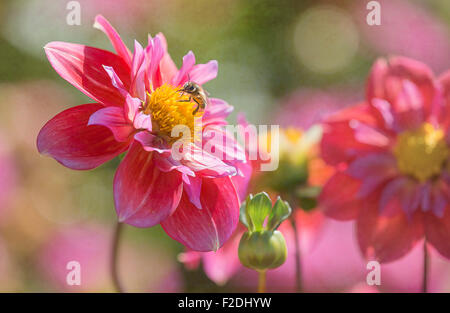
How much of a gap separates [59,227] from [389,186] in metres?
0.49

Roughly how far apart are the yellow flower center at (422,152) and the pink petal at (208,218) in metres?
0.22

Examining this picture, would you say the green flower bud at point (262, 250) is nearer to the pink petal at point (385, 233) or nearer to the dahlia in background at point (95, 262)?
the pink petal at point (385, 233)

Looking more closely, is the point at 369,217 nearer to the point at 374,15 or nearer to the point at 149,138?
the point at 149,138

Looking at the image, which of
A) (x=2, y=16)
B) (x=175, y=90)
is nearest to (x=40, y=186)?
(x=2, y=16)

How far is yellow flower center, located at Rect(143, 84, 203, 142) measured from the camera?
43 cm

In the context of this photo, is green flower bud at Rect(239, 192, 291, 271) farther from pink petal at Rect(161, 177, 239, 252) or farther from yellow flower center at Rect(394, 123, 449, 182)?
yellow flower center at Rect(394, 123, 449, 182)

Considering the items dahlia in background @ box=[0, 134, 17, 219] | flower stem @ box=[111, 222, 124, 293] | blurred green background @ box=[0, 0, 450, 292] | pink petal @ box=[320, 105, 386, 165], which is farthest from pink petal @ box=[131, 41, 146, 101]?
dahlia in background @ box=[0, 134, 17, 219]

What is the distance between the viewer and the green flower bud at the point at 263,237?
1.24ft

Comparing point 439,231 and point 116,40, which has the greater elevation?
point 116,40

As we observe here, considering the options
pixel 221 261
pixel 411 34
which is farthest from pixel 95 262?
pixel 411 34

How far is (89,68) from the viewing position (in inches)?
16.1

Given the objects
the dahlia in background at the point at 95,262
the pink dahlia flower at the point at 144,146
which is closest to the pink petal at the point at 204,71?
the pink dahlia flower at the point at 144,146

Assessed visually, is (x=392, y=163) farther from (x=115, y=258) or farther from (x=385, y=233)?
(x=115, y=258)

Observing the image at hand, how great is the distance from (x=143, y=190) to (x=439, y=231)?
29 centimetres
